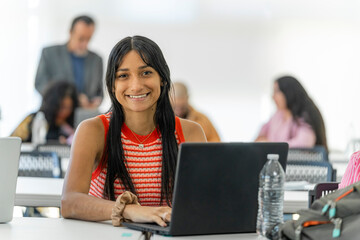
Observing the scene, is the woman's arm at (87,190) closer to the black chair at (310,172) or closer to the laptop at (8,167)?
the laptop at (8,167)

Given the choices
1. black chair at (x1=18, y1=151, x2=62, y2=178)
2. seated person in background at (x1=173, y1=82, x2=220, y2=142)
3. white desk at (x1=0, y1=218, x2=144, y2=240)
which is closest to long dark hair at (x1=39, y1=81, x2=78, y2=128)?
seated person in background at (x1=173, y1=82, x2=220, y2=142)

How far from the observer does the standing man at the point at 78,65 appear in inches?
304

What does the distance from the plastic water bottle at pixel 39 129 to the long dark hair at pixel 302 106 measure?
82.8 inches

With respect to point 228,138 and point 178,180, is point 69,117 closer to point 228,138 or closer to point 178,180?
point 228,138

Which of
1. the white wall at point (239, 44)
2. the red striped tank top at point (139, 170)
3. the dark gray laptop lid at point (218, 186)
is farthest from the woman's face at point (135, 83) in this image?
the white wall at point (239, 44)

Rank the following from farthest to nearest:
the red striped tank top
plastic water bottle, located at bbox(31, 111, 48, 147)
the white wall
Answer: the white wall
plastic water bottle, located at bbox(31, 111, 48, 147)
the red striped tank top

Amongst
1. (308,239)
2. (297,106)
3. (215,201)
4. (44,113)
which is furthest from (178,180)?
(44,113)

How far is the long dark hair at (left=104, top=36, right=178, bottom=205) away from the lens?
2.52 m

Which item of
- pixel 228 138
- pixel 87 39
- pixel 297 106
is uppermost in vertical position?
pixel 87 39

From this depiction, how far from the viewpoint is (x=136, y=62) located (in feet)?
8.27

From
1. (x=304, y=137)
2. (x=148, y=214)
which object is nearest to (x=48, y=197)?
(x=148, y=214)

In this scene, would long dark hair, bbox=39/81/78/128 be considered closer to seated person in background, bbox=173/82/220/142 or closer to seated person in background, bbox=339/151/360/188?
seated person in background, bbox=173/82/220/142

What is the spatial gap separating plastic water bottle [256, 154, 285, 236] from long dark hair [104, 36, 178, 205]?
1.84ft

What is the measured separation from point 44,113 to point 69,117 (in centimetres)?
25
